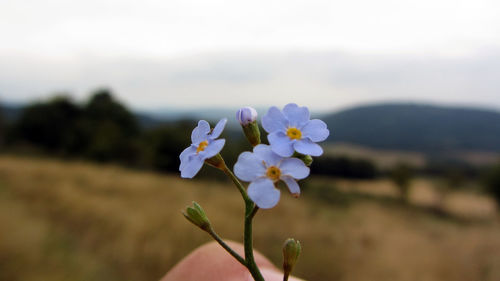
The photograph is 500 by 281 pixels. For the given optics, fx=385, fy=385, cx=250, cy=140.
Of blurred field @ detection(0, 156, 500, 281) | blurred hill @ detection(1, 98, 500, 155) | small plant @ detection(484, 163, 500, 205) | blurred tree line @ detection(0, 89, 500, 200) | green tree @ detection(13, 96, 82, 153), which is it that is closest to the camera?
blurred field @ detection(0, 156, 500, 281)

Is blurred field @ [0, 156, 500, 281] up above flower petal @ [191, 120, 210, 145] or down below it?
below

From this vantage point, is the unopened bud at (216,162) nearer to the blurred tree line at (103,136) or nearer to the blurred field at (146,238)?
the blurred field at (146,238)

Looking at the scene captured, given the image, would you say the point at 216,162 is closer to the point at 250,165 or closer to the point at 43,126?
the point at 250,165

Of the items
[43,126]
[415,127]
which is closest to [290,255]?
[43,126]

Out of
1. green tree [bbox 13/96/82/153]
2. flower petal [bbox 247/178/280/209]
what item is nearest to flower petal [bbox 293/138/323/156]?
flower petal [bbox 247/178/280/209]

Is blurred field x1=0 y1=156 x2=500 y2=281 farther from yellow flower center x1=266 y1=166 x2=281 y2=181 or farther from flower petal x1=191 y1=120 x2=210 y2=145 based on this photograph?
yellow flower center x1=266 y1=166 x2=281 y2=181

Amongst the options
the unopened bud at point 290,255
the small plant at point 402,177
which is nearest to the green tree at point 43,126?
the small plant at point 402,177

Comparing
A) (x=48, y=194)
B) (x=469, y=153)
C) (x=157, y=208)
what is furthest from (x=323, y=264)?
(x=469, y=153)
